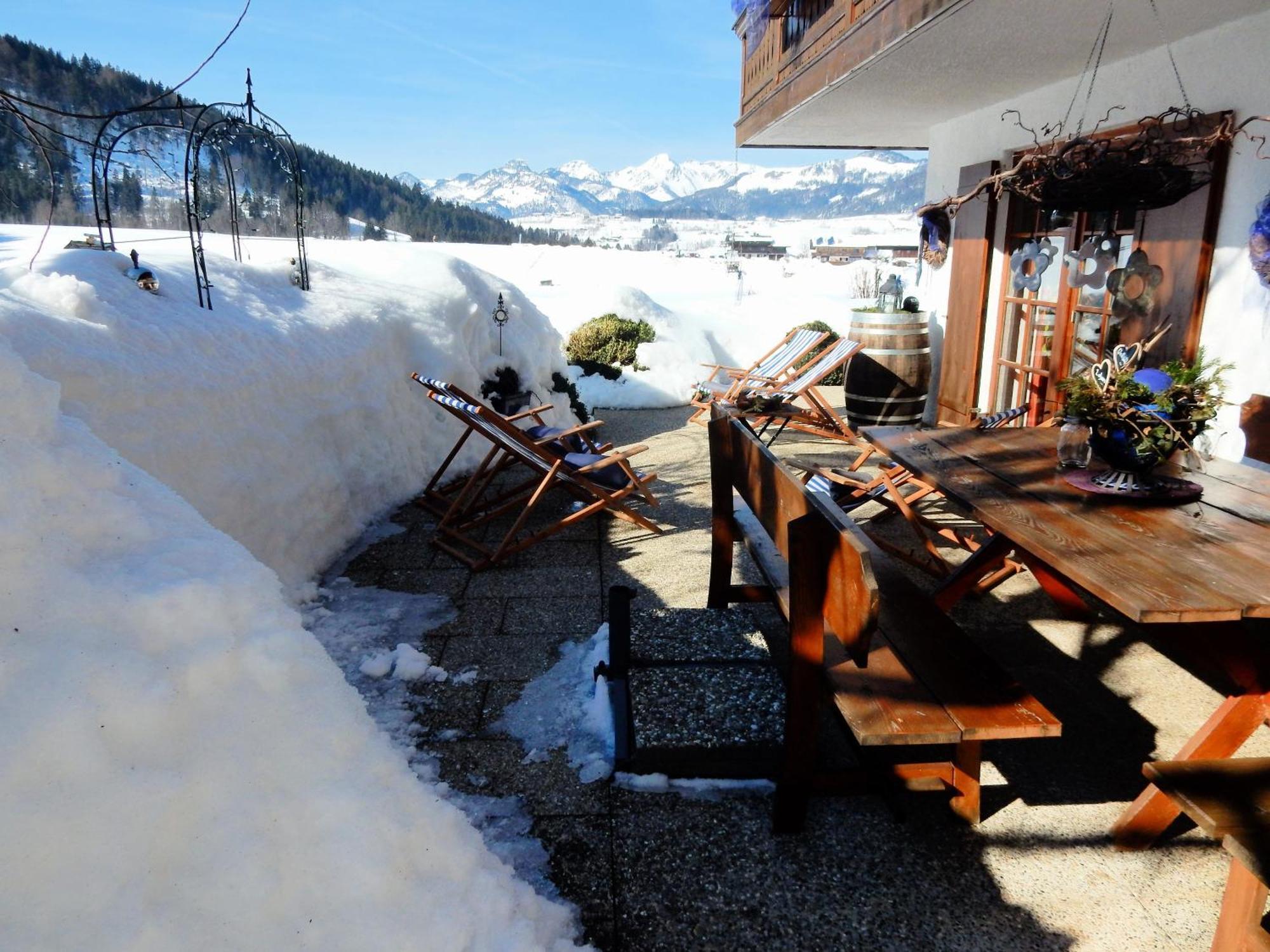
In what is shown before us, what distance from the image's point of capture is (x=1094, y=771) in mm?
2451

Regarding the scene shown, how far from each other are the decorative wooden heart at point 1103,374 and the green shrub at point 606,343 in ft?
23.4

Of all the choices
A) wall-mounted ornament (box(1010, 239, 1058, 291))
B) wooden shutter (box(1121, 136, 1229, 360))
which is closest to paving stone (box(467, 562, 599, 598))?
wall-mounted ornament (box(1010, 239, 1058, 291))

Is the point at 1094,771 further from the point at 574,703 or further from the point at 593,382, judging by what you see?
the point at 593,382

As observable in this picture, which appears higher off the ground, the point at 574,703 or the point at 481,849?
the point at 481,849

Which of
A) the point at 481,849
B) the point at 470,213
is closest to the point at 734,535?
the point at 481,849

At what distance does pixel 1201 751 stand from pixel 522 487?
355 cm

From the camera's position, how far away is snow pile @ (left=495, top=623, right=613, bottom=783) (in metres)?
2.53

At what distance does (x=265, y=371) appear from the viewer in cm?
420

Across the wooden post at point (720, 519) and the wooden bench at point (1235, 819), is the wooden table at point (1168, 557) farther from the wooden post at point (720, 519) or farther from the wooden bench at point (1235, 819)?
the wooden post at point (720, 519)

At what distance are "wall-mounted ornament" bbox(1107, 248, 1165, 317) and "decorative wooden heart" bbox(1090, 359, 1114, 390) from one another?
1.94 m

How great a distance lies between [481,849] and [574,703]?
1.15 m

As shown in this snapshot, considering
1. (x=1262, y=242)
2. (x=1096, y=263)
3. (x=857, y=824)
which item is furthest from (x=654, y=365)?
(x=857, y=824)

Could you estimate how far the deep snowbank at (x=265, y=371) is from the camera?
322cm

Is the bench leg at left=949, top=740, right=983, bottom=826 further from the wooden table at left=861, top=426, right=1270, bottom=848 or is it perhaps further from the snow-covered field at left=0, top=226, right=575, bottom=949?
the snow-covered field at left=0, top=226, right=575, bottom=949
